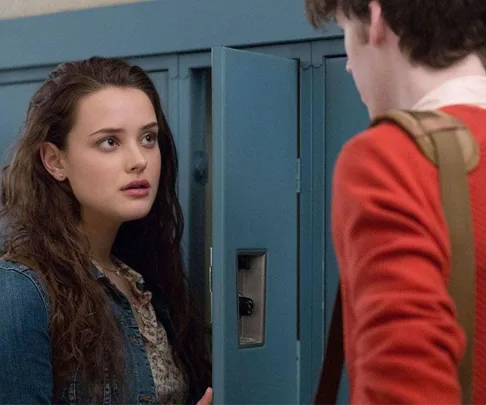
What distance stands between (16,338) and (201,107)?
0.88 metres

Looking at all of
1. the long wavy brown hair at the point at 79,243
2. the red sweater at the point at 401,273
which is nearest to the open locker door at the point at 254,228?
the long wavy brown hair at the point at 79,243

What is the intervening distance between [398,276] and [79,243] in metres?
1.15

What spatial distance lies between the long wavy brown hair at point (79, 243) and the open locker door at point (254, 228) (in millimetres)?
167

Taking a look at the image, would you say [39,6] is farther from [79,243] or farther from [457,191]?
[457,191]

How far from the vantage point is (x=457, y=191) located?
91 centimetres

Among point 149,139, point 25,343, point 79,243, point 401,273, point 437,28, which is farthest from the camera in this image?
point 149,139

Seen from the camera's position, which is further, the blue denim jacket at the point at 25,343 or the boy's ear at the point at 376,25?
the blue denim jacket at the point at 25,343

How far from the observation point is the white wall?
8.46ft

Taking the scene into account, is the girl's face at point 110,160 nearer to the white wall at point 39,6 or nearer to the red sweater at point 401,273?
the white wall at point 39,6

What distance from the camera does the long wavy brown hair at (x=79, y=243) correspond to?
5.86 feet

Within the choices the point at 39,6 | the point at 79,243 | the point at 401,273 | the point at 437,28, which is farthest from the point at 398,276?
the point at 39,6

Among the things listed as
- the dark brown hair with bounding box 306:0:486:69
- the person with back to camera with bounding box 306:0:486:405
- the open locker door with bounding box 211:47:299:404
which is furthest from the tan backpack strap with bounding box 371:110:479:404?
the open locker door with bounding box 211:47:299:404

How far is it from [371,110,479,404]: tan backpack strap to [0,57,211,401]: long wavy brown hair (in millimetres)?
1031

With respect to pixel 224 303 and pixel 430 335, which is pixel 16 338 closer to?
pixel 224 303
